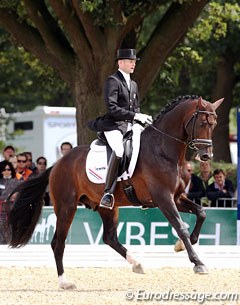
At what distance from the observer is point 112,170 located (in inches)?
444

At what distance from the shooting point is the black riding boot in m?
11.2

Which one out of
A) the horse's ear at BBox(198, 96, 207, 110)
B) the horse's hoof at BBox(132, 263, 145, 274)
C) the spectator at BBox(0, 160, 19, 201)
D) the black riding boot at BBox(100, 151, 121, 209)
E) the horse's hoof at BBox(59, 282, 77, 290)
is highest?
the horse's ear at BBox(198, 96, 207, 110)

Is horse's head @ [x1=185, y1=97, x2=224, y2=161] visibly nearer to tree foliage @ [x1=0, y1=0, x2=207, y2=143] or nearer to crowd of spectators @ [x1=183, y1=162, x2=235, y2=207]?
tree foliage @ [x1=0, y1=0, x2=207, y2=143]

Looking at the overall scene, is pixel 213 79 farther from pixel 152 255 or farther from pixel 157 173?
pixel 157 173

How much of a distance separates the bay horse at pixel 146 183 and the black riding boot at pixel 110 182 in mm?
187

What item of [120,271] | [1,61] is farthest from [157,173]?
[1,61]

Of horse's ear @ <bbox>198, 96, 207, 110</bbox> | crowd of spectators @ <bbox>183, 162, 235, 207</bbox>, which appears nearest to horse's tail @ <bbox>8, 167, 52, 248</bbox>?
horse's ear @ <bbox>198, 96, 207, 110</bbox>

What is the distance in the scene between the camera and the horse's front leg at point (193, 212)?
1107 centimetres

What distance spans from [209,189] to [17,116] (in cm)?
1259

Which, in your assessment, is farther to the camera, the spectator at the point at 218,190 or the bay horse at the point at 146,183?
the spectator at the point at 218,190

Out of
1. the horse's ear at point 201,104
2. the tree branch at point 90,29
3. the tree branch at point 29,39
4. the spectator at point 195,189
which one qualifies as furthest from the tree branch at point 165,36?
the horse's ear at point 201,104

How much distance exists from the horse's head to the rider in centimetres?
63

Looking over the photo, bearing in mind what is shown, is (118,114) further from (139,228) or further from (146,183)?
(139,228)

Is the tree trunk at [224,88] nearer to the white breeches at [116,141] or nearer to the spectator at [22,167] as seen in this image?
the spectator at [22,167]
